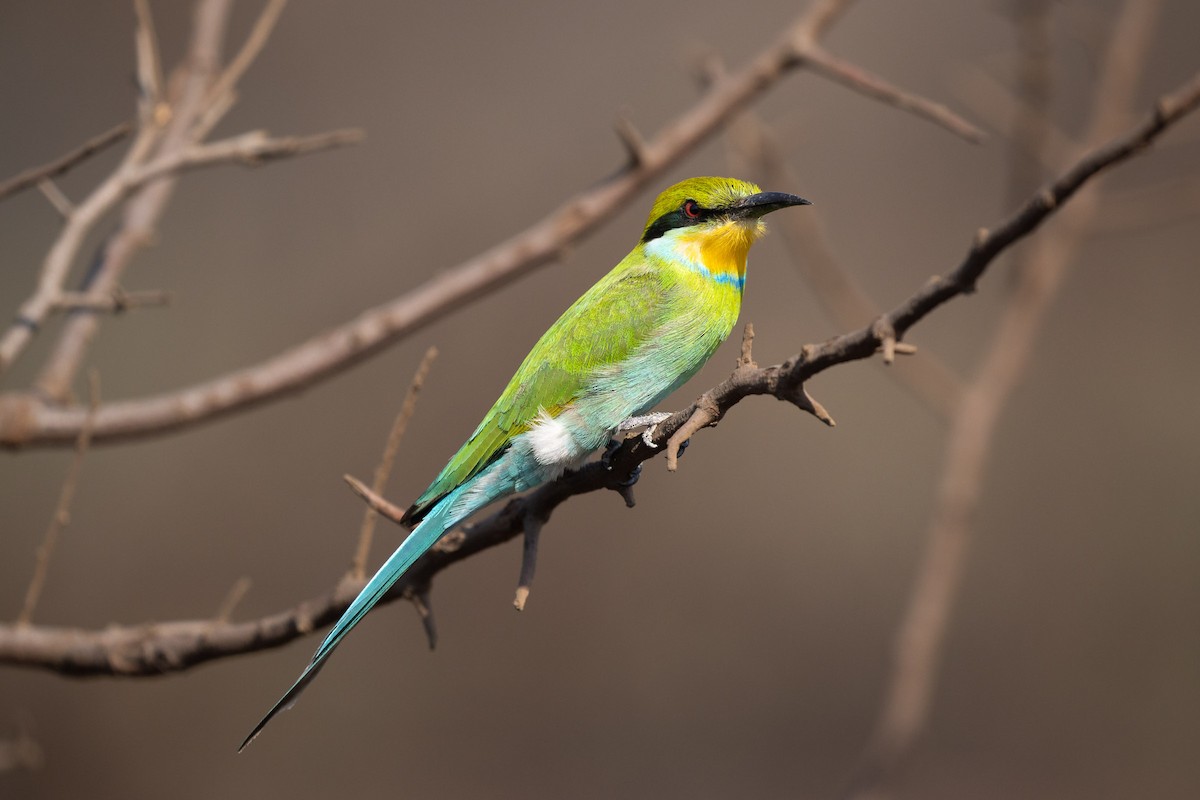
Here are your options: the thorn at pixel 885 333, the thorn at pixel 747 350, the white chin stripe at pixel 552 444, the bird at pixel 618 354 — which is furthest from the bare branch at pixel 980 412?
the thorn at pixel 885 333

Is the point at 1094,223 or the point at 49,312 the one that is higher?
the point at 1094,223

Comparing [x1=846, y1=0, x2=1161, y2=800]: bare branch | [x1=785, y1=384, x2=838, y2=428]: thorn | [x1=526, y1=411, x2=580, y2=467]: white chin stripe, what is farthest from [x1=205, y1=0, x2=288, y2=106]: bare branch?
[x1=846, y1=0, x2=1161, y2=800]: bare branch

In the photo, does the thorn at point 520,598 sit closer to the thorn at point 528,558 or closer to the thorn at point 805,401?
the thorn at point 528,558

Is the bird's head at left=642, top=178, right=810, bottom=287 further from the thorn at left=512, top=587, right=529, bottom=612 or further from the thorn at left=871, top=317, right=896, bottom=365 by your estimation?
the thorn at left=871, top=317, right=896, bottom=365

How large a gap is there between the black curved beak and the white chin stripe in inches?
22.7

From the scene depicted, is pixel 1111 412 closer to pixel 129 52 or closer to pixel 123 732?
pixel 123 732

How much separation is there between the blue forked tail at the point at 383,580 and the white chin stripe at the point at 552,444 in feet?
0.61

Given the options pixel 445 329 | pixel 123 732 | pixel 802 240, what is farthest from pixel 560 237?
pixel 123 732

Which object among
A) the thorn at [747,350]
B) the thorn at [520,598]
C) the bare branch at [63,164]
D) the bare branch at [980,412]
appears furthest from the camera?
the bare branch at [980,412]

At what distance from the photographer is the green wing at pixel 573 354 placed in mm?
1905

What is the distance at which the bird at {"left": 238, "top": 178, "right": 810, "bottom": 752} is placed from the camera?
72.6 inches

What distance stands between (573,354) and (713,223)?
0.41 metres

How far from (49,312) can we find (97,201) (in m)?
0.23

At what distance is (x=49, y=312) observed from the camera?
6.61 ft
